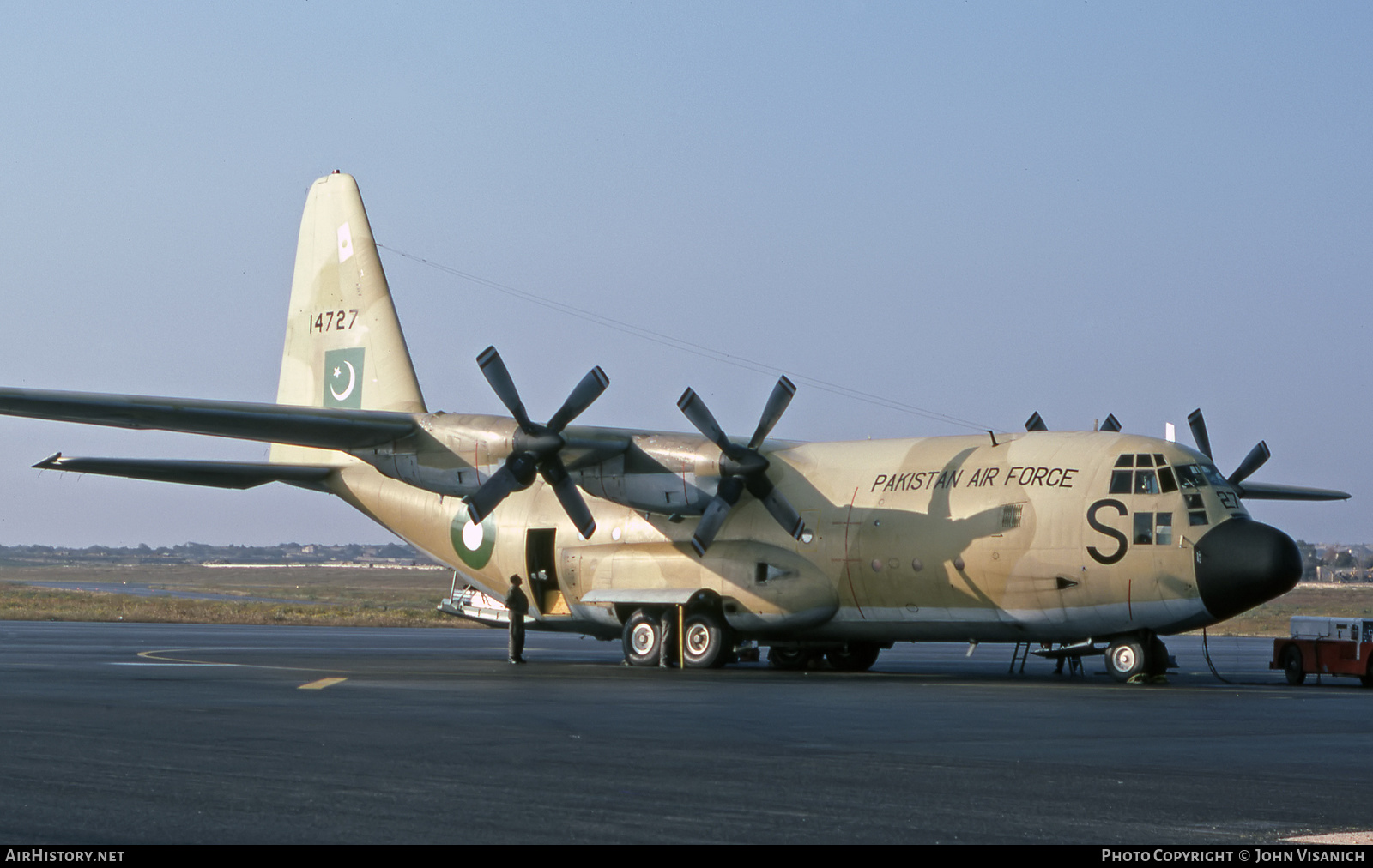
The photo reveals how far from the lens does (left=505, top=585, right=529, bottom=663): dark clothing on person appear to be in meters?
28.5

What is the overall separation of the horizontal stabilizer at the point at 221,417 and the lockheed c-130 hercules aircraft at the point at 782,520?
0.15ft

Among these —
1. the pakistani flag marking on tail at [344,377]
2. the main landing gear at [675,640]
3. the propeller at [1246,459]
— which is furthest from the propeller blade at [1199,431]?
the pakistani flag marking on tail at [344,377]

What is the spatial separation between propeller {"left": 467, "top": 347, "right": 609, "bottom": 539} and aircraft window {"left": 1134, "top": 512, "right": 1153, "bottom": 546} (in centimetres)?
909

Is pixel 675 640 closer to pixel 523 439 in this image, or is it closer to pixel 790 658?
pixel 790 658

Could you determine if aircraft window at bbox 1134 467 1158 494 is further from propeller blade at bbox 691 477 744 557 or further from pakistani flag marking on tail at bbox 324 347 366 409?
pakistani flag marking on tail at bbox 324 347 366 409

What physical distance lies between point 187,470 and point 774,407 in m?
11.7

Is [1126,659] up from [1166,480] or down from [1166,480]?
down

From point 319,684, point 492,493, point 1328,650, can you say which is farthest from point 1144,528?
point 319,684

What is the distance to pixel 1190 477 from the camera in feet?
78.0

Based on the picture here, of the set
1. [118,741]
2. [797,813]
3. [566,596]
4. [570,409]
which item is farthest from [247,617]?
[797,813]

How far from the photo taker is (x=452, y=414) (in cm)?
2767

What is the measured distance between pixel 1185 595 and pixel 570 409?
10.6 meters
